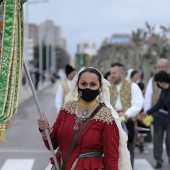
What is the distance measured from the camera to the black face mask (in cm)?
438

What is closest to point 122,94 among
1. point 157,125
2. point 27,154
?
point 157,125

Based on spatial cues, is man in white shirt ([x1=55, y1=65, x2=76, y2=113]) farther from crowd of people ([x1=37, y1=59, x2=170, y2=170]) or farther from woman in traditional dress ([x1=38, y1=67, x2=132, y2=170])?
woman in traditional dress ([x1=38, y1=67, x2=132, y2=170])

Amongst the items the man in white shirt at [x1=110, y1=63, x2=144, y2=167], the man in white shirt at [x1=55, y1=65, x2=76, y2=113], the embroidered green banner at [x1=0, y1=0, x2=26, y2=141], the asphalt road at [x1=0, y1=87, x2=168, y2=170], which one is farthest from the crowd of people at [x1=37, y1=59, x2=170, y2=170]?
the man in white shirt at [x1=55, y1=65, x2=76, y2=113]

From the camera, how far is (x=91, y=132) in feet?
14.3

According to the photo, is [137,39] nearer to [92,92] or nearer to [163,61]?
[163,61]

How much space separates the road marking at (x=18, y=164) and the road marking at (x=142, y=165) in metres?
1.85

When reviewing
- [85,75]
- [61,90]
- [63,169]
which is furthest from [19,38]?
[61,90]

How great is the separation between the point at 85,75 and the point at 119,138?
0.57 metres

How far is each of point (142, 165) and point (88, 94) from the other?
5961 mm

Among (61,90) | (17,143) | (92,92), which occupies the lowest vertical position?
(17,143)

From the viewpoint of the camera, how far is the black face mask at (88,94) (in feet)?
14.4

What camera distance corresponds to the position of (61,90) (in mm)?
10320

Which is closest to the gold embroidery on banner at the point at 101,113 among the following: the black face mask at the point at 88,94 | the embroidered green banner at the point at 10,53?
the black face mask at the point at 88,94

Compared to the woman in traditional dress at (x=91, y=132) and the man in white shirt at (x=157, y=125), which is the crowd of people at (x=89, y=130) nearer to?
the woman in traditional dress at (x=91, y=132)
